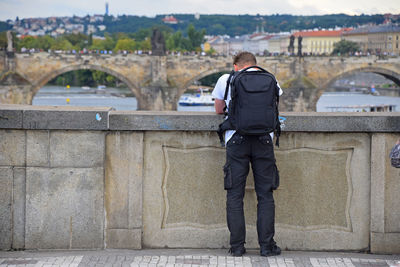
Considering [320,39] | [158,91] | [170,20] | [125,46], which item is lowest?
[158,91]

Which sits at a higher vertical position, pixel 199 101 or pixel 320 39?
pixel 320 39

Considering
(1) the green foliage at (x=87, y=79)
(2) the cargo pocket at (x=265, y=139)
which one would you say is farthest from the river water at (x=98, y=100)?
(2) the cargo pocket at (x=265, y=139)

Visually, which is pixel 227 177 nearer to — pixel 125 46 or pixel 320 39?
pixel 125 46

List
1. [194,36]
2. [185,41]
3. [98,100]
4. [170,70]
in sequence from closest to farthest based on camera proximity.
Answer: [170,70]
[98,100]
[185,41]
[194,36]

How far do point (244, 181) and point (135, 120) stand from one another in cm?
63

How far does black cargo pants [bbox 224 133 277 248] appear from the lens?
11.2 ft

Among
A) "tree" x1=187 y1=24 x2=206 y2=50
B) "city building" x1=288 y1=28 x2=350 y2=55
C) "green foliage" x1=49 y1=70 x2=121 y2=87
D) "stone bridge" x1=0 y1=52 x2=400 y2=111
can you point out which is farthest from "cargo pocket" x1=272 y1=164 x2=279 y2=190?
"city building" x1=288 y1=28 x2=350 y2=55

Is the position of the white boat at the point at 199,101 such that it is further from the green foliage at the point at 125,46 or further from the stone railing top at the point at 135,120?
the stone railing top at the point at 135,120


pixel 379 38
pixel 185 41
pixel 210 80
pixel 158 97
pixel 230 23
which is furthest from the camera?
pixel 230 23

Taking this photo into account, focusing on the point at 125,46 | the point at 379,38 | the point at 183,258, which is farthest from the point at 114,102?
the point at 379,38

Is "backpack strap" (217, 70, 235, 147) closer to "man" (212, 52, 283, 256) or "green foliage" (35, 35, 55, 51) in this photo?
"man" (212, 52, 283, 256)

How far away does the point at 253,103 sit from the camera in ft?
10.8

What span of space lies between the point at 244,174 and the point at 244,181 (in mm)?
40

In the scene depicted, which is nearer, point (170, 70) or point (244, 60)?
point (244, 60)
